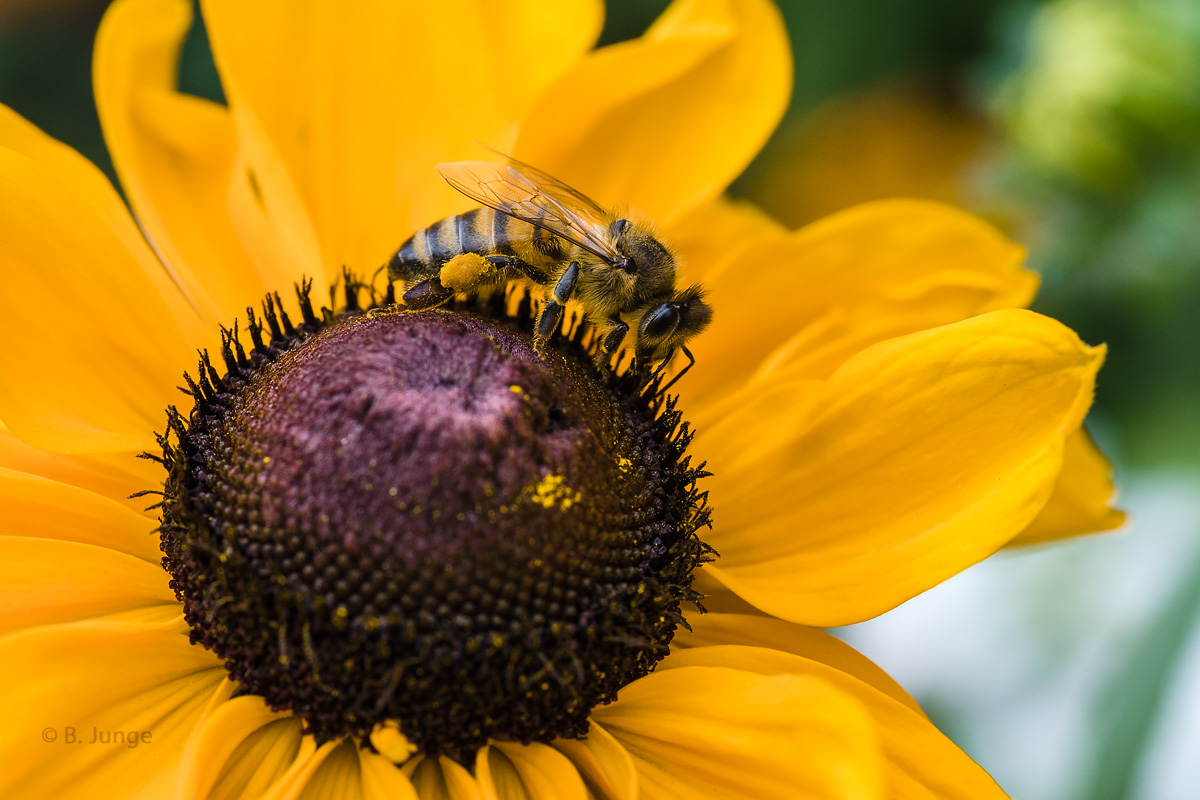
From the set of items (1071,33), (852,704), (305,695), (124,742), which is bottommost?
(124,742)

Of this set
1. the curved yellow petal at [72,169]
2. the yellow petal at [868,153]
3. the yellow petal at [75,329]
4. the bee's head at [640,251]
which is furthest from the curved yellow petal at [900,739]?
the yellow petal at [868,153]

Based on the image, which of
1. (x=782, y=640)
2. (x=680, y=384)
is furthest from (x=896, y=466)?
(x=680, y=384)

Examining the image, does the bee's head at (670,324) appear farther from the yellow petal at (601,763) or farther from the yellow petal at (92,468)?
the yellow petal at (92,468)

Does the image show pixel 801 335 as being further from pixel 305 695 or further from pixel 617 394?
pixel 305 695

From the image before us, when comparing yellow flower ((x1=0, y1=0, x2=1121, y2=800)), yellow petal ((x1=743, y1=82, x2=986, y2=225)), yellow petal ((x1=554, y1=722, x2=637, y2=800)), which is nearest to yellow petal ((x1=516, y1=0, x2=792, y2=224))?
yellow flower ((x1=0, y1=0, x2=1121, y2=800))

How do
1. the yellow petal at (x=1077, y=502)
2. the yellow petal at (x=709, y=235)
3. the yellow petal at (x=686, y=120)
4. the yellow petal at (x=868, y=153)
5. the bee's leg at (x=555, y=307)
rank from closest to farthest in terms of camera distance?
the bee's leg at (x=555, y=307) < the yellow petal at (x=1077, y=502) < the yellow petal at (x=686, y=120) < the yellow petal at (x=709, y=235) < the yellow petal at (x=868, y=153)

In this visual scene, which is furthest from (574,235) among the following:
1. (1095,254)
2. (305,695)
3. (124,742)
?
(1095,254)

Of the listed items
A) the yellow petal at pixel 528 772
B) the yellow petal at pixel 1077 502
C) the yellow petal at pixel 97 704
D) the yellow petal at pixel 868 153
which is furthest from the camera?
the yellow petal at pixel 868 153
